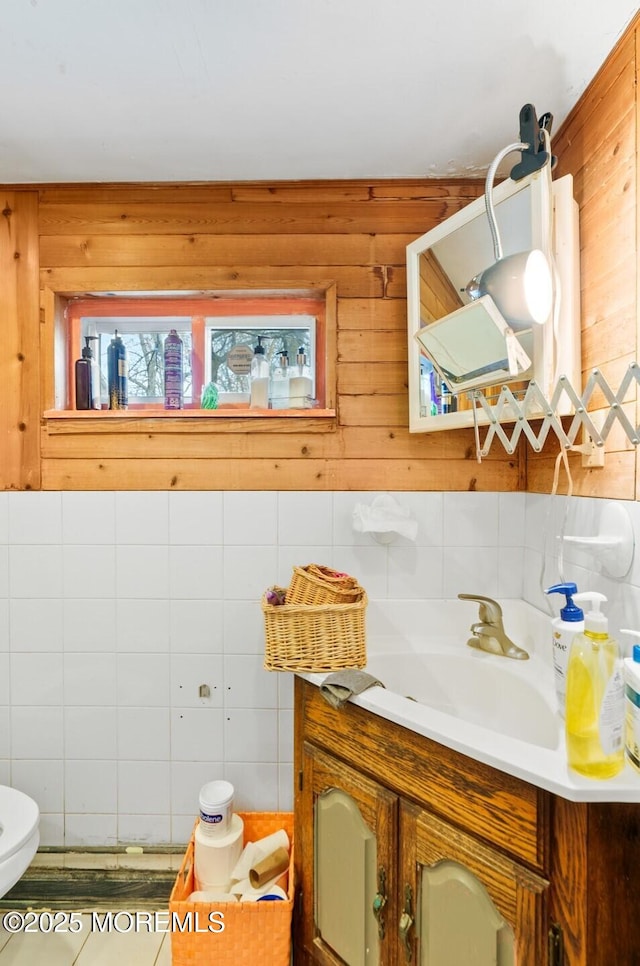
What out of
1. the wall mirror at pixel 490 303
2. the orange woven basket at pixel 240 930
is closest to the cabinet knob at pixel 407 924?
the orange woven basket at pixel 240 930

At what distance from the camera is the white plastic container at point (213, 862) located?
4.40 ft

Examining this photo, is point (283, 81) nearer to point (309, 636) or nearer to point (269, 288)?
point (269, 288)

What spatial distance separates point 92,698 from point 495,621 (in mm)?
1313

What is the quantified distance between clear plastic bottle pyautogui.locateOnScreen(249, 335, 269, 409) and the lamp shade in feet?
2.47

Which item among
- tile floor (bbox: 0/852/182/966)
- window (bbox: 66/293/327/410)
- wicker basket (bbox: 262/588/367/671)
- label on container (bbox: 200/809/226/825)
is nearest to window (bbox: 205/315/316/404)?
window (bbox: 66/293/327/410)

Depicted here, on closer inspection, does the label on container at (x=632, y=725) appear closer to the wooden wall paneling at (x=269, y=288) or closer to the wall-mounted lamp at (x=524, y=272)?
the wall-mounted lamp at (x=524, y=272)

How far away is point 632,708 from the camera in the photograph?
2.49 feet

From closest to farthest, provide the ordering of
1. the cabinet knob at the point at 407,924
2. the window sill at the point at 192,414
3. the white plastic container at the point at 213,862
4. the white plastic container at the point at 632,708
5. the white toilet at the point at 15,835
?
1. the white plastic container at the point at 632,708
2. the cabinet knob at the point at 407,924
3. the white toilet at the point at 15,835
4. the white plastic container at the point at 213,862
5. the window sill at the point at 192,414

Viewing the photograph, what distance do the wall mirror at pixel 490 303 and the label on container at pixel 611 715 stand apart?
65cm

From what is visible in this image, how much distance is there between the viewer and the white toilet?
1229 mm

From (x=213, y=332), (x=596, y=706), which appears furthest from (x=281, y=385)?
(x=596, y=706)

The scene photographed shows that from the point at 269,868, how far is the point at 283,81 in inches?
80.0

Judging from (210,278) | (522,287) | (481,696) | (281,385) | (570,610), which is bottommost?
(481,696)

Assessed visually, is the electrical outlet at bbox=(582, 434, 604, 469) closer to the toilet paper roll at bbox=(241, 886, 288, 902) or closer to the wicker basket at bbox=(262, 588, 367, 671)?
the wicker basket at bbox=(262, 588, 367, 671)
